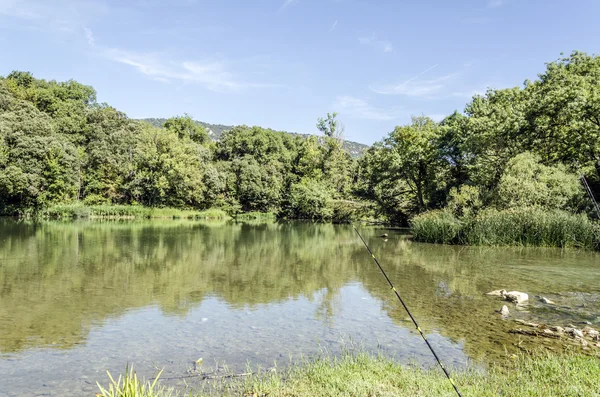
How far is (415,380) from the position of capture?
5.14 m

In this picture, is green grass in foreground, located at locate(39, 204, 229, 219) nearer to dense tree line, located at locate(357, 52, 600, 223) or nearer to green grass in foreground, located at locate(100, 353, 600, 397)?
dense tree line, located at locate(357, 52, 600, 223)

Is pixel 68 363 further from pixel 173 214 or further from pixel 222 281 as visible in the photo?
pixel 173 214

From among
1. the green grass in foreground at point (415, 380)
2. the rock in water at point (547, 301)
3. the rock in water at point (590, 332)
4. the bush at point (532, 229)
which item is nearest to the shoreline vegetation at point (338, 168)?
the bush at point (532, 229)

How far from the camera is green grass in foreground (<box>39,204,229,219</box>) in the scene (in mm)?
47969

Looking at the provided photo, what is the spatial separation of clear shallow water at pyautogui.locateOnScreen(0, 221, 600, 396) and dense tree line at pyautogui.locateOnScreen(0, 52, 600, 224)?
28.7ft

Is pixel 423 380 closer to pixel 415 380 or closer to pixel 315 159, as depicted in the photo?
pixel 415 380

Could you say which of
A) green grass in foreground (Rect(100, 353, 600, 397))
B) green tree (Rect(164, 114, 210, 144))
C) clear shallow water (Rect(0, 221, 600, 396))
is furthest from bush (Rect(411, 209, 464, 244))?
green tree (Rect(164, 114, 210, 144))

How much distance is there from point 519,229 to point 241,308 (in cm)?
1856

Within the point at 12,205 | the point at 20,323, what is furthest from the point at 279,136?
the point at 20,323

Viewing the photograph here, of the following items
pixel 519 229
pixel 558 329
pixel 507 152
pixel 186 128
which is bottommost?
pixel 558 329

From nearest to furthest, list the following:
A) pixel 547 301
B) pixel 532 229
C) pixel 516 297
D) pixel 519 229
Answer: pixel 547 301 → pixel 516 297 → pixel 532 229 → pixel 519 229

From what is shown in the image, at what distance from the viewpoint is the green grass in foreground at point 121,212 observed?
157 feet

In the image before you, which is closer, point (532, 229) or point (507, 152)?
point (532, 229)

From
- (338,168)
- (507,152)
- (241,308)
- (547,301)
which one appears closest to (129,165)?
(338,168)
